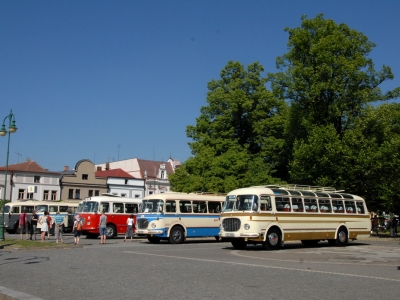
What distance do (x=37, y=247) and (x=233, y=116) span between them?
3240cm

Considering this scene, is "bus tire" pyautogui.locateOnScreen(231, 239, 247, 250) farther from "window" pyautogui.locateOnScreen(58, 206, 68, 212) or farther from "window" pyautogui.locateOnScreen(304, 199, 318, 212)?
"window" pyautogui.locateOnScreen(58, 206, 68, 212)

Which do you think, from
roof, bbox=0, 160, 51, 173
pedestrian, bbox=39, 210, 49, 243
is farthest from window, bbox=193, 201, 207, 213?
roof, bbox=0, 160, 51, 173

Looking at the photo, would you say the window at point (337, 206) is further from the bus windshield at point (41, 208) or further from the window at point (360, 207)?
the bus windshield at point (41, 208)

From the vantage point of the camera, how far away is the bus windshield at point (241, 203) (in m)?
24.2

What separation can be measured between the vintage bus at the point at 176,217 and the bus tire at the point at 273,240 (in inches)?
267

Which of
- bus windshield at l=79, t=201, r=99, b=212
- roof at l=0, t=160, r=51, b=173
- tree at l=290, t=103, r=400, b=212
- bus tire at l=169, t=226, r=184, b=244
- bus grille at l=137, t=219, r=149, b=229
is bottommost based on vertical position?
bus tire at l=169, t=226, r=184, b=244

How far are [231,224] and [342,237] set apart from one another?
8.10 meters

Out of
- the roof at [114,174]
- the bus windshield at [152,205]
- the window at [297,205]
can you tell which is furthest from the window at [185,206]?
the roof at [114,174]

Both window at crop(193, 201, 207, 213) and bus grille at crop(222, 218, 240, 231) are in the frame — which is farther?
window at crop(193, 201, 207, 213)

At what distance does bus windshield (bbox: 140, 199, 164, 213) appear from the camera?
1154 inches

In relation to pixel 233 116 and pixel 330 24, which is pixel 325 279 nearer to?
pixel 330 24

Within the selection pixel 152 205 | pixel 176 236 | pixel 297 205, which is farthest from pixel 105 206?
pixel 297 205

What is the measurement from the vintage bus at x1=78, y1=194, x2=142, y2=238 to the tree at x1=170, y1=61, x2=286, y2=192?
518 inches

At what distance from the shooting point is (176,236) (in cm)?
2959
